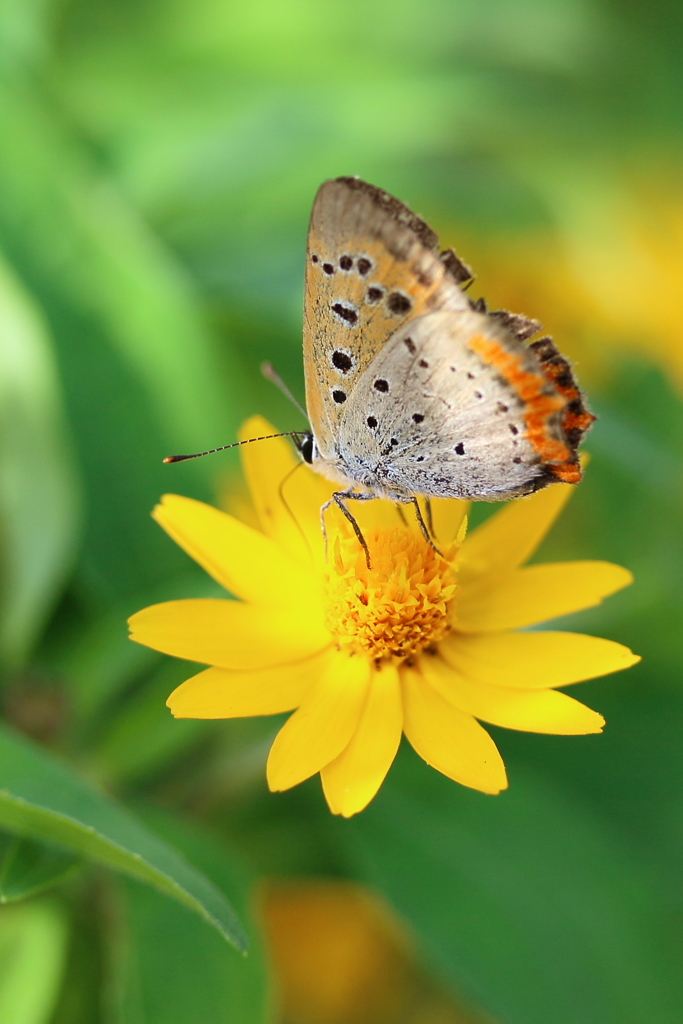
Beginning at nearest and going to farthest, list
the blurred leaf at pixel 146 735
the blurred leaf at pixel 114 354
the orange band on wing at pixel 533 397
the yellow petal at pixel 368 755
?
1. the yellow petal at pixel 368 755
2. the orange band on wing at pixel 533 397
3. the blurred leaf at pixel 146 735
4. the blurred leaf at pixel 114 354

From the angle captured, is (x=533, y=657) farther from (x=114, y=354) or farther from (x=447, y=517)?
(x=114, y=354)

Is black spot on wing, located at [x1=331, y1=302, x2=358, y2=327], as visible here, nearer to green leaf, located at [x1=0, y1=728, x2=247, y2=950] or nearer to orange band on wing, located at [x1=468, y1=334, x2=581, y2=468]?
orange band on wing, located at [x1=468, y1=334, x2=581, y2=468]

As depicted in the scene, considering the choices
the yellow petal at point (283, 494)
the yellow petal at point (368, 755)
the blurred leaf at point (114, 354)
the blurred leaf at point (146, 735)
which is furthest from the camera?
the blurred leaf at point (114, 354)

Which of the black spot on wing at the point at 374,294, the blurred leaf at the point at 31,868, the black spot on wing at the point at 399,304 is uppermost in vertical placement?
the black spot on wing at the point at 374,294

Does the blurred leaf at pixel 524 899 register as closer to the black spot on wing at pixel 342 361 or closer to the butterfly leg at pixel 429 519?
the butterfly leg at pixel 429 519

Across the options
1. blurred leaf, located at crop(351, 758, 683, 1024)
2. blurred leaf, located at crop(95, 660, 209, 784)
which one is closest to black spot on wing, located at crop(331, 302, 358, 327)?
blurred leaf, located at crop(95, 660, 209, 784)

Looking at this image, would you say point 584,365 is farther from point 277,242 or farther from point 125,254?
point 125,254

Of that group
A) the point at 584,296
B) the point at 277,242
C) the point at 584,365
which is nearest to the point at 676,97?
the point at 584,296

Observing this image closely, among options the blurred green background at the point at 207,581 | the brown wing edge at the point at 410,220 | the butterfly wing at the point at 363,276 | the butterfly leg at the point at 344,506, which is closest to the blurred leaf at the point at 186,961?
the blurred green background at the point at 207,581
